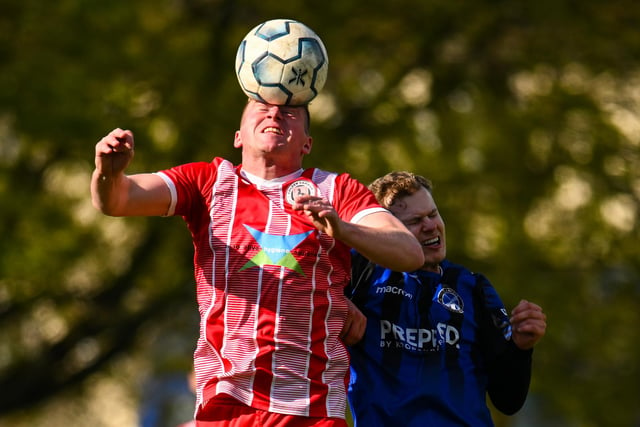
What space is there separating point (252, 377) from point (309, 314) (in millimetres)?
317

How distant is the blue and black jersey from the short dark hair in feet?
1.04

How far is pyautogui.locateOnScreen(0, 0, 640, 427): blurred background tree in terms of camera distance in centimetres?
1280

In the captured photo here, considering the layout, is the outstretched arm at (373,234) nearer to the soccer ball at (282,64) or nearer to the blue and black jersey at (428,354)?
the soccer ball at (282,64)

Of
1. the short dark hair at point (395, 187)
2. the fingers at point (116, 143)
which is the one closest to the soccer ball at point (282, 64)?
the fingers at point (116, 143)

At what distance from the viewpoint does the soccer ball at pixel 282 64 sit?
4883 mm

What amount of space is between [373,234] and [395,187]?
123 cm

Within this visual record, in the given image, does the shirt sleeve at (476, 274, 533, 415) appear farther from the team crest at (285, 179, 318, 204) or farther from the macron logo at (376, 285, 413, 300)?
A: the team crest at (285, 179, 318, 204)

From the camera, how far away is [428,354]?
540 cm

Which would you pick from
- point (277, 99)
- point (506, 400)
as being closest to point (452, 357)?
point (506, 400)

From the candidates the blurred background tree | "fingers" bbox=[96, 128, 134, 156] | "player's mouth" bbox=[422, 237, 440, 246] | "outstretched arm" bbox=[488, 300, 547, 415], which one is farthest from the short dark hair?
the blurred background tree

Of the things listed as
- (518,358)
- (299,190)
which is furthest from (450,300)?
(299,190)

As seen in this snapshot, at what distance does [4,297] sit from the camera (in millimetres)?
12945

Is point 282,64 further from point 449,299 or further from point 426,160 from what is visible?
point 426,160

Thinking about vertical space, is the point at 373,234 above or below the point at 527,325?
above
